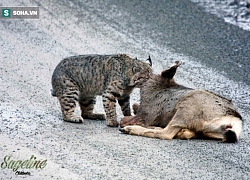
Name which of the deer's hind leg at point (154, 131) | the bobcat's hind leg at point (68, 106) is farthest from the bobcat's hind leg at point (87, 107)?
the deer's hind leg at point (154, 131)

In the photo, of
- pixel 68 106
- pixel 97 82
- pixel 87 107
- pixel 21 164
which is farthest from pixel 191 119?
pixel 21 164

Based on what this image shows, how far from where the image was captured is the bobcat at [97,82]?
10.1 m

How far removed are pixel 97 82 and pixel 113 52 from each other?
4.29 meters

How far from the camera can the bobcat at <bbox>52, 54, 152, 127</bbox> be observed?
10062mm

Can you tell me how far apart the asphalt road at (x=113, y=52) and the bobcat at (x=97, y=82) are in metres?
0.32

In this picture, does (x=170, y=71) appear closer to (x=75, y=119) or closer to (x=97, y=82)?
(x=97, y=82)

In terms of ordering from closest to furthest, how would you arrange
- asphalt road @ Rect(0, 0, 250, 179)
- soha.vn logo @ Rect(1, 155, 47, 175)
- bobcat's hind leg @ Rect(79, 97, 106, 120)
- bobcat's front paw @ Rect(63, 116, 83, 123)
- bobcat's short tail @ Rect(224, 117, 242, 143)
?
soha.vn logo @ Rect(1, 155, 47, 175) → asphalt road @ Rect(0, 0, 250, 179) → bobcat's short tail @ Rect(224, 117, 242, 143) → bobcat's front paw @ Rect(63, 116, 83, 123) → bobcat's hind leg @ Rect(79, 97, 106, 120)

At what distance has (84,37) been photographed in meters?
15.5

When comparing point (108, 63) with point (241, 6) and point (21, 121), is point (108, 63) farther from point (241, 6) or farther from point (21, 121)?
point (241, 6)

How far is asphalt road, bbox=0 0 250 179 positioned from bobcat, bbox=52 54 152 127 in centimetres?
32

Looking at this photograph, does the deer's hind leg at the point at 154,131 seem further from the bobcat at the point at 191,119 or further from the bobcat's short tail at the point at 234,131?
the bobcat's short tail at the point at 234,131

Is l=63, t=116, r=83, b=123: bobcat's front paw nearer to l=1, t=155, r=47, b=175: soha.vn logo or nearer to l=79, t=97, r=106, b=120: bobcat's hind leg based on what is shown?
l=79, t=97, r=106, b=120: bobcat's hind leg

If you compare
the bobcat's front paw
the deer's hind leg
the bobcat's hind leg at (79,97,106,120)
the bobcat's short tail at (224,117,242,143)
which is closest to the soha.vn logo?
the deer's hind leg

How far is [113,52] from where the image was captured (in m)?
14.6
